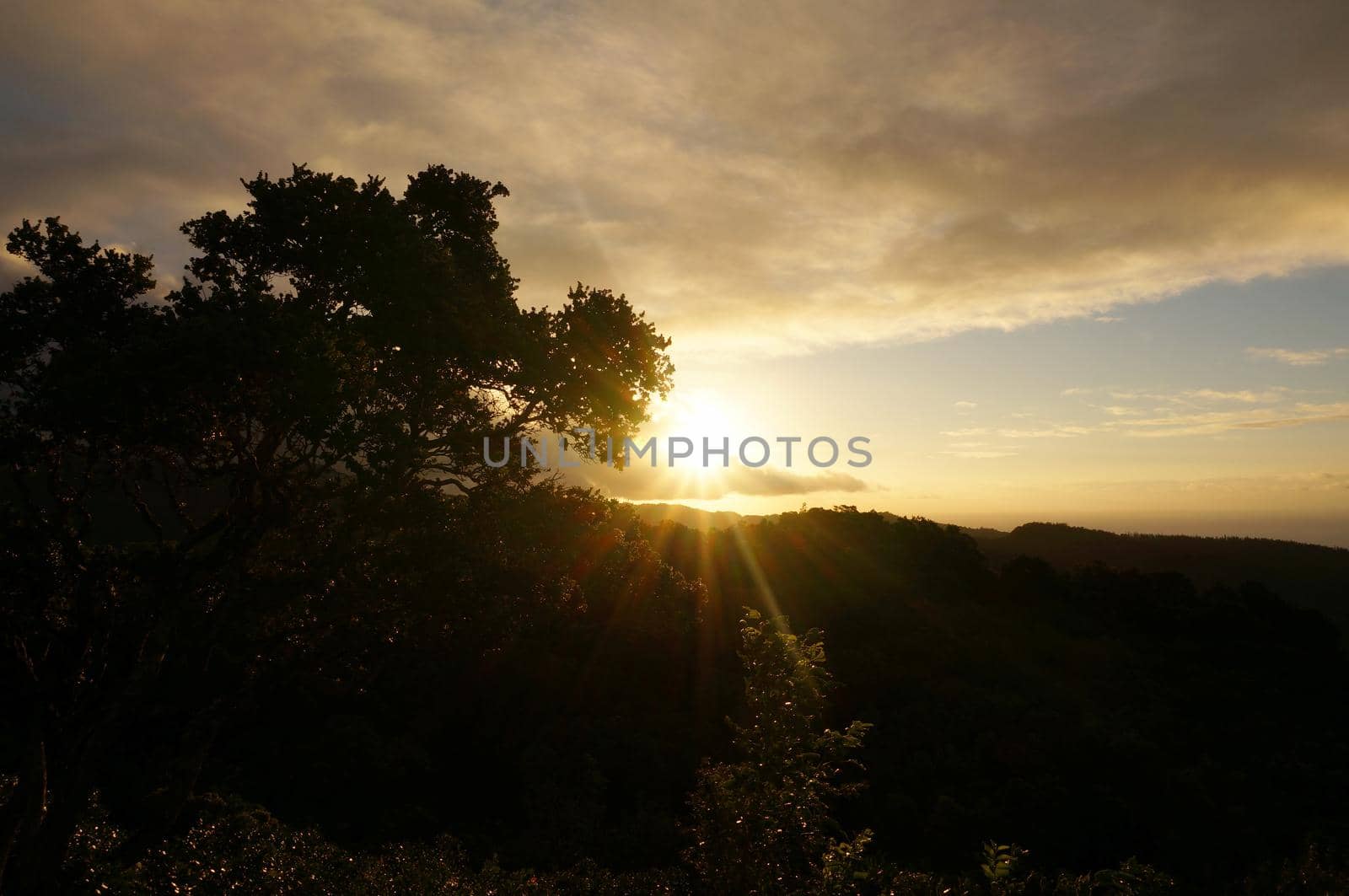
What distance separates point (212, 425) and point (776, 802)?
1100 centimetres

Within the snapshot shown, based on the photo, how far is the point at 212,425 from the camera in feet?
37.1

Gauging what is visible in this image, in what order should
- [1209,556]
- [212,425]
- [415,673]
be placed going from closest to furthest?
[212,425], [415,673], [1209,556]

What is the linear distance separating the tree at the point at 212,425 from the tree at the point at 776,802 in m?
6.45

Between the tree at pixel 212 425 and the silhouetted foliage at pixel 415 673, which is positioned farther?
the silhouetted foliage at pixel 415 673

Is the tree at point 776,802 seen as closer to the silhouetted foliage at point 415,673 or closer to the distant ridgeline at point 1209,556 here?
the silhouetted foliage at point 415,673

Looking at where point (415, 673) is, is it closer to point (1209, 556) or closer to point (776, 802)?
point (776, 802)

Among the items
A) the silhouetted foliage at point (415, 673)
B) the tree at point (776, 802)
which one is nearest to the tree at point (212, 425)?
the silhouetted foliage at point (415, 673)

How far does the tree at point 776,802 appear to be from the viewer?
11.6 m

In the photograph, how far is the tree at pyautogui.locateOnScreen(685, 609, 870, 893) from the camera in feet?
38.1

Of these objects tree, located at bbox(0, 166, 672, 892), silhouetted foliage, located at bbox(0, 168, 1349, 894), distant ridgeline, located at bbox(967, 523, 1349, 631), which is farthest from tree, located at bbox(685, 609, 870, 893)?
distant ridgeline, located at bbox(967, 523, 1349, 631)

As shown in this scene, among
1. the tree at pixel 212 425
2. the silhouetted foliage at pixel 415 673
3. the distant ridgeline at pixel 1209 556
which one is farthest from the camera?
the distant ridgeline at pixel 1209 556

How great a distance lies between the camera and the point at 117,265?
1264cm

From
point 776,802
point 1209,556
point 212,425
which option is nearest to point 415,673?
point 212,425

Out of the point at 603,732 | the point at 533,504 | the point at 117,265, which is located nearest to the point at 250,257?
the point at 117,265
